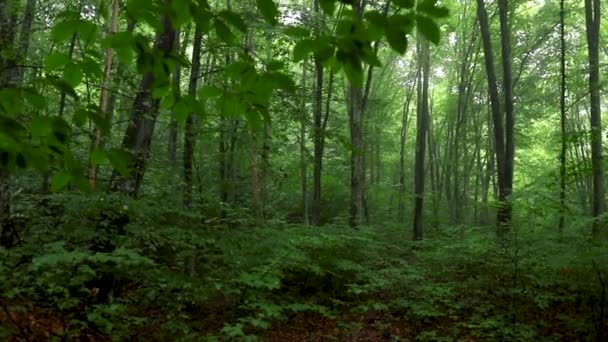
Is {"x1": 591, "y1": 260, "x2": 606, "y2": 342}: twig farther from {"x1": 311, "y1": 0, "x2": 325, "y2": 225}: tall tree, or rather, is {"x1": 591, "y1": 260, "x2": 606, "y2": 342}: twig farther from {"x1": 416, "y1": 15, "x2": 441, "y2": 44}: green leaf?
{"x1": 416, "y1": 15, "x2": 441, "y2": 44}: green leaf

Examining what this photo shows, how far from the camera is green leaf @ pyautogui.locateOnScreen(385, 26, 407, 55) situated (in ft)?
3.71

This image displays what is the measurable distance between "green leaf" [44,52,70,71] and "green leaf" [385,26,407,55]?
91 cm

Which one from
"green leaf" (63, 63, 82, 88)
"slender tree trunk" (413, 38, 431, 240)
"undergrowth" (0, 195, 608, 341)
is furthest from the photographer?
"slender tree trunk" (413, 38, 431, 240)

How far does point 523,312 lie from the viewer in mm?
7117

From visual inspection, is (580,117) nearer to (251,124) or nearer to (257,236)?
(257,236)

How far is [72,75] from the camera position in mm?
1346

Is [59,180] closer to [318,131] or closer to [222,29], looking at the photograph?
[222,29]

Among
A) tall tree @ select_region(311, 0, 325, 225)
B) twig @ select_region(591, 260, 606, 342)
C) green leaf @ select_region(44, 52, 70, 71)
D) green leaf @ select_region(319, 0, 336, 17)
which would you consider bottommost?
twig @ select_region(591, 260, 606, 342)

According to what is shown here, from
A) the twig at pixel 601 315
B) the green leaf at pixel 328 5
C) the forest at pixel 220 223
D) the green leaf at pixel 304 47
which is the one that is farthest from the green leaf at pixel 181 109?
the twig at pixel 601 315

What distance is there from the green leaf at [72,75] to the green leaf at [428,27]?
94 cm

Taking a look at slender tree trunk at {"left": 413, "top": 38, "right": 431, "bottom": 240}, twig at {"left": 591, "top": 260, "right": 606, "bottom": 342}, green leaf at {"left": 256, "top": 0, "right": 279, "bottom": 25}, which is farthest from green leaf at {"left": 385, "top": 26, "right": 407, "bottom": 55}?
slender tree trunk at {"left": 413, "top": 38, "right": 431, "bottom": 240}

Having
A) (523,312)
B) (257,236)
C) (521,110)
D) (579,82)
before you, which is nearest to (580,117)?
(521,110)

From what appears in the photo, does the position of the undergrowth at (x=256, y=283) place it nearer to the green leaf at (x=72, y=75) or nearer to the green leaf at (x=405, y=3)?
the green leaf at (x=72, y=75)

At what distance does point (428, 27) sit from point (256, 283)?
4.88 meters
